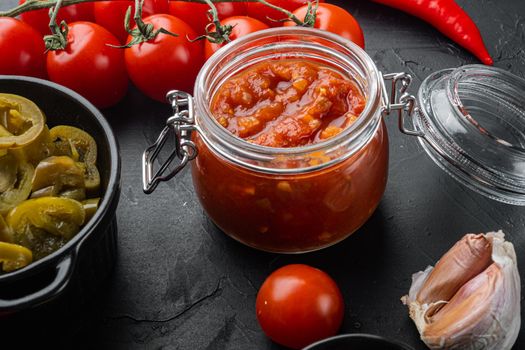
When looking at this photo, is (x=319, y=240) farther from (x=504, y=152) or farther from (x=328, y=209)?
(x=504, y=152)

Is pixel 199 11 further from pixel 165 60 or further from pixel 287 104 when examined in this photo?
pixel 287 104

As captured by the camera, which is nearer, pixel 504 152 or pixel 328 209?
pixel 328 209

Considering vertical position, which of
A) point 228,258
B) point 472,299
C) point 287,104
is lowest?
point 228,258

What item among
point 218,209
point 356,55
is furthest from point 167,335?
point 356,55

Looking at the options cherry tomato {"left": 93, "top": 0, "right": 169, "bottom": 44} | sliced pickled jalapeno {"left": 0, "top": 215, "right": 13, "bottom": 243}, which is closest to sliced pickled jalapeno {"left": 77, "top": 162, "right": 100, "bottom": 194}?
sliced pickled jalapeno {"left": 0, "top": 215, "right": 13, "bottom": 243}

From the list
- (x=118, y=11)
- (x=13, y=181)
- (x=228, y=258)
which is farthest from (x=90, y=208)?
(x=118, y=11)

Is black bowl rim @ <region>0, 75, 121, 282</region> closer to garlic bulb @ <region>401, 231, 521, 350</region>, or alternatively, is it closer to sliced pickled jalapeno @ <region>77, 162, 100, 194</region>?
sliced pickled jalapeno @ <region>77, 162, 100, 194</region>

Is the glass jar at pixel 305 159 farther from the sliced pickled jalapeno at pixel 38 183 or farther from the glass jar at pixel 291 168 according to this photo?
the sliced pickled jalapeno at pixel 38 183
